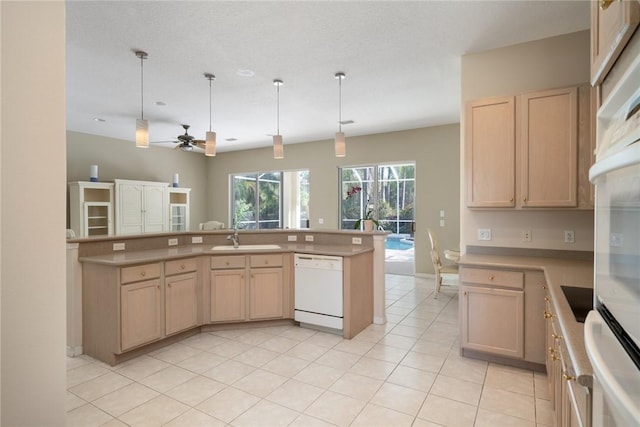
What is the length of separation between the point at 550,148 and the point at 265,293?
3036mm

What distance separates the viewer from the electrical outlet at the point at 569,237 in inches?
113

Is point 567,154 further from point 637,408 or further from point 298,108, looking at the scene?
point 298,108

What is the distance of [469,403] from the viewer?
2201mm

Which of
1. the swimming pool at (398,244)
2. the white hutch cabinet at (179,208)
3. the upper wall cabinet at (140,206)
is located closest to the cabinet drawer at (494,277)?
the swimming pool at (398,244)

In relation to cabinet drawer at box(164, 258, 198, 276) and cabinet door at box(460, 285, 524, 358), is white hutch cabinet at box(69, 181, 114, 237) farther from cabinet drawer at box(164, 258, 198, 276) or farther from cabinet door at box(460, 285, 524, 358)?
cabinet door at box(460, 285, 524, 358)

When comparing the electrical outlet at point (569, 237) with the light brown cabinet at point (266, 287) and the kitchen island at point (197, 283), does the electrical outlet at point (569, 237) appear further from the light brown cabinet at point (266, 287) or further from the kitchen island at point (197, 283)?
the light brown cabinet at point (266, 287)

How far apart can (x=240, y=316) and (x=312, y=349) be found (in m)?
0.93

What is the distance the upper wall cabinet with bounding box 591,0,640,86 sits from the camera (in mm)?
822

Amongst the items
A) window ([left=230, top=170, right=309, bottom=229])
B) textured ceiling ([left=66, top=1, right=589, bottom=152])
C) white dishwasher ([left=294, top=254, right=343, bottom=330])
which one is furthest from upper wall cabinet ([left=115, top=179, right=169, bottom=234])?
white dishwasher ([left=294, top=254, right=343, bottom=330])

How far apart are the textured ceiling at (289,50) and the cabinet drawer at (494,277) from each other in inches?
80.1

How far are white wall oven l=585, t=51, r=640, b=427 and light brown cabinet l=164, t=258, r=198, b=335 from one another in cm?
313

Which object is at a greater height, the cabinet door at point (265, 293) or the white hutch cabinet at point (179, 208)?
the white hutch cabinet at point (179, 208)

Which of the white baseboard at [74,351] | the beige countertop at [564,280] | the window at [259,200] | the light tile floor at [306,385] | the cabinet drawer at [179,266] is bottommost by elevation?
the light tile floor at [306,385]

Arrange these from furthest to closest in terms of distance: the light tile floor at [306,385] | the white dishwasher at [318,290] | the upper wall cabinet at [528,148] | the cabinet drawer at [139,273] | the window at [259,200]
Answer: the window at [259,200] → the white dishwasher at [318,290] → the cabinet drawer at [139,273] → the upper wall cabinet at [528,148] → the light tile floor at [306,385]
